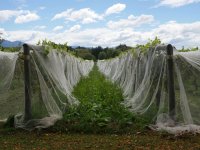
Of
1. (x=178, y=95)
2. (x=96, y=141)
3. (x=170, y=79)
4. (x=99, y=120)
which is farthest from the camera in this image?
→ (x=99, y=120)

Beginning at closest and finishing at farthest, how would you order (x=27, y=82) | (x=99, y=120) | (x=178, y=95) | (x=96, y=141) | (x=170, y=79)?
(x=96, y=141) → (x=178, y=95) → (x=170, y=79) → (x=99, y=120) → (x=27, y=82)

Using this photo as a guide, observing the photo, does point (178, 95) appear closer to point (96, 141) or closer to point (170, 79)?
point (170, 79)

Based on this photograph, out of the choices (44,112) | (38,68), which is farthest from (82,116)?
(38,68)

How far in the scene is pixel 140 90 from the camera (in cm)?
964

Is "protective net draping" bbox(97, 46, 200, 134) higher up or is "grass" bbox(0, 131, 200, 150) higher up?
"protective net draping" bbox(97, 46, 200, 134)

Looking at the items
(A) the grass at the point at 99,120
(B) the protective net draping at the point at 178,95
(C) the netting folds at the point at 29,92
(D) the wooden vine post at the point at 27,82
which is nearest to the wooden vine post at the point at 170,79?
(B) the protective net draping at the point at 178,95

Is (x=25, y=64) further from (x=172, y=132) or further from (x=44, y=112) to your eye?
(x=172, y=132)

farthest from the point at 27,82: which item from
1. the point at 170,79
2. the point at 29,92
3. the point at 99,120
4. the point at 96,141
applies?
the point at 170,79

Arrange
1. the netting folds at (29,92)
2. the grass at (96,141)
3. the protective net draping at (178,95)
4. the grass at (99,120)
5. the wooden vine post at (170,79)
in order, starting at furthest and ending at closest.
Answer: the netting folds at (29,92) < the wooden vine post at (170,79) < the grass at (99,120) < the protective net draping at (178,95) < the grass at (96,141)

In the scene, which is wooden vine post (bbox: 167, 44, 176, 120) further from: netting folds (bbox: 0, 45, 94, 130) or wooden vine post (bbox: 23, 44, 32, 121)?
wooden vine post (bbox: 23, 44, 32, 121)

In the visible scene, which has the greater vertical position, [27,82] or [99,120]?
[27,82]

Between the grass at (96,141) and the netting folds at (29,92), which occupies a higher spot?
the netting folds at (29,92)

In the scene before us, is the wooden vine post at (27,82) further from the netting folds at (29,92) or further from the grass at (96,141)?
the grass at (96,141)

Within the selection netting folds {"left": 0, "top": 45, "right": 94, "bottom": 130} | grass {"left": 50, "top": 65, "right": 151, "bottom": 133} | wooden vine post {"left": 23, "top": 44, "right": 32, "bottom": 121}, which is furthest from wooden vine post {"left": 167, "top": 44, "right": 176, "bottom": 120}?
wooden vine post {"left": 23, "top": 44, "right": 32, "bottom": 121}
